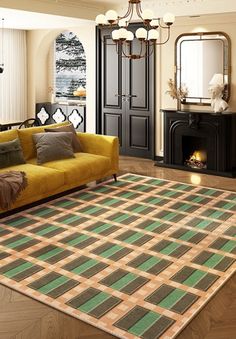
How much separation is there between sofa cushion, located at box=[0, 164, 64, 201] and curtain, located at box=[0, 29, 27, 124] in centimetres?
377

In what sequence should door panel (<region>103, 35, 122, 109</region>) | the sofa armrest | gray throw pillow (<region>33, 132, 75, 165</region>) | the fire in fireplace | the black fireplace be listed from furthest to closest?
door panel (<region>103, 35, 122, 109</region>) < the fire in fireplace < the black fireplace < the sofa armrest < gray throw pillow (<region>33, 132, 75, 165</region>)

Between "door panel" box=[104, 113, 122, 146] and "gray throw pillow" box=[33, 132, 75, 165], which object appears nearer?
"gray throw pillow" box=[33, 132, 75, 165]

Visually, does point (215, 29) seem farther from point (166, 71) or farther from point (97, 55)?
point (97, 55)

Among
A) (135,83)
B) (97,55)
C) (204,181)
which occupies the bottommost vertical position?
(204,181)

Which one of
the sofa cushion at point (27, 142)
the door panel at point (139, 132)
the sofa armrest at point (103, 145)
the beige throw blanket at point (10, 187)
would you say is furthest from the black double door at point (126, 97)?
the beige throw blanket at point (10, 187)

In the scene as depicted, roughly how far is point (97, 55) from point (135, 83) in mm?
925

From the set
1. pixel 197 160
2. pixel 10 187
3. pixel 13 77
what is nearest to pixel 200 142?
pixel 197 160

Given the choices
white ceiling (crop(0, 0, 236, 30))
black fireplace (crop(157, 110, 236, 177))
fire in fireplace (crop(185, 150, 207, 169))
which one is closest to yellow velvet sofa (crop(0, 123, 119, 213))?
black fireplace (crop(157, 110, 236, 177))

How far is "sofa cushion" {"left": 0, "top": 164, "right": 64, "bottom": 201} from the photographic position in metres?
5.18

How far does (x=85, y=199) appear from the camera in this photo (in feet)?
18.6

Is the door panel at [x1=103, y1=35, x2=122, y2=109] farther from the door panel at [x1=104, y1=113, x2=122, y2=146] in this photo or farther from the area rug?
the area rug

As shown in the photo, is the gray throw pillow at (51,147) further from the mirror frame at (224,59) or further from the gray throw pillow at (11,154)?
the mirror frame at (224,59)

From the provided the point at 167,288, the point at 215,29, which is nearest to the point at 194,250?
the point at 167,288

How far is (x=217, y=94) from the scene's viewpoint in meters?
6.95
